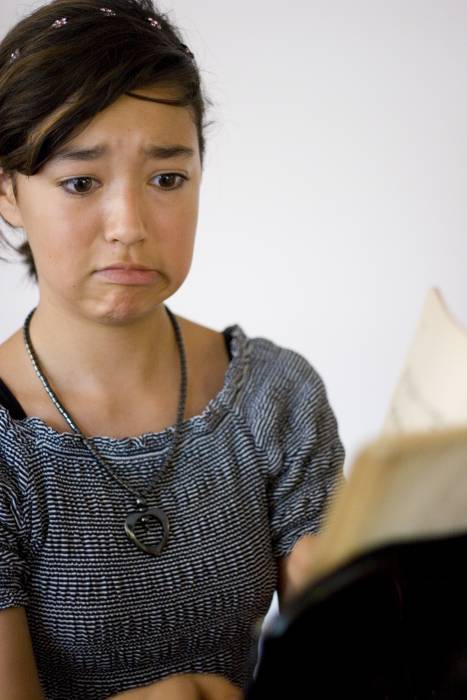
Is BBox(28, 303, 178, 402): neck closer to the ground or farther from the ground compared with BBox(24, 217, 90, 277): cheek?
closer to the ground

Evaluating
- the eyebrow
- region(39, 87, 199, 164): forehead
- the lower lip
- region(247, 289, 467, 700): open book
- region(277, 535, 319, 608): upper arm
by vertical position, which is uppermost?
region(39, 87, 199, 164): forehead

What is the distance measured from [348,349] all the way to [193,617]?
806 millimetres

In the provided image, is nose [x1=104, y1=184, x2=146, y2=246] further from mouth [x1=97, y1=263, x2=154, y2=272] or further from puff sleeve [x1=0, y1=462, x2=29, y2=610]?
puff sleeve [x1=0, y1=462, x2=29, y2=610]

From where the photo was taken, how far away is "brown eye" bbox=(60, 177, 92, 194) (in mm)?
899

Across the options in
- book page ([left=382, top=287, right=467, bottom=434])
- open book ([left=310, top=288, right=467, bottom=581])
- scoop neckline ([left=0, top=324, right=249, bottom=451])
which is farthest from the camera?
scoop neckline ([left=0, top=324, right=249, bottom=451])

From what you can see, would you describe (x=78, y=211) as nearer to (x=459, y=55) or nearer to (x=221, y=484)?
(x=221, y=484)

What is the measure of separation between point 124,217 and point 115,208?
0.01 metres

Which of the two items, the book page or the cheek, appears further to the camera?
the cheek

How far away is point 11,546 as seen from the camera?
91 cm

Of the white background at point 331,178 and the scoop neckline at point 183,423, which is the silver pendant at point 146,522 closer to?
the scoop neckline at point 183,423

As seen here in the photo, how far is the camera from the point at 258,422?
1.06 m

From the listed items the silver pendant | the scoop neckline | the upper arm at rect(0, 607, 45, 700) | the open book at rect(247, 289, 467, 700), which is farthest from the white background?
the open book at rect(247, 289, 467, 700)

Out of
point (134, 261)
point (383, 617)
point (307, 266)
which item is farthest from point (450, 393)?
point (307, 266)

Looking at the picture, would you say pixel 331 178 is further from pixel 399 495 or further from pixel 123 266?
pixel 399 495
